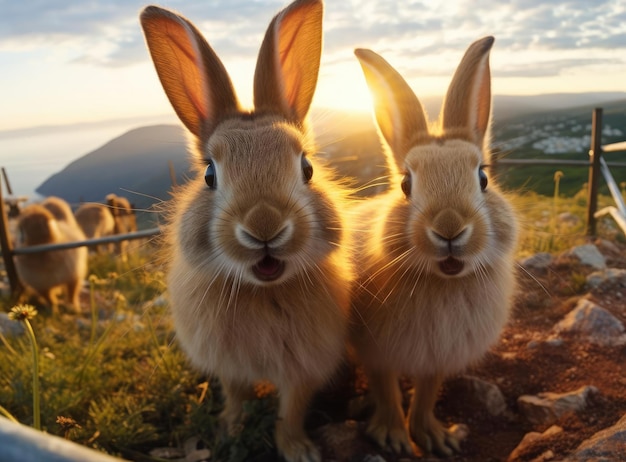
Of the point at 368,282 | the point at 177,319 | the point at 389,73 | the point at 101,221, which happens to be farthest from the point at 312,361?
the point at 101,221

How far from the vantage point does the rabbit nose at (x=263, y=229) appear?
201cm

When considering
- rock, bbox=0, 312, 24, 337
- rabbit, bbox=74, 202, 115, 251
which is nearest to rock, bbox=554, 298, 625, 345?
rock, bbox=0, 312, 24, 337

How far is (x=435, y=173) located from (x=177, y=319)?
1.61 metres

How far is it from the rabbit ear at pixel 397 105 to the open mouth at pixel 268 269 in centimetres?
110

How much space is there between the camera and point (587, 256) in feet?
17.8

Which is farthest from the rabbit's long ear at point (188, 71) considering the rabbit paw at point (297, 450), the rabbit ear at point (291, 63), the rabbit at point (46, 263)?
the rabbit at point (46, 263)

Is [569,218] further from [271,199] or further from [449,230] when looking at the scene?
[271,199]

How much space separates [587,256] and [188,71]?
14.9ft

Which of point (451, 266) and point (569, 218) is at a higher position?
point (451, 266)

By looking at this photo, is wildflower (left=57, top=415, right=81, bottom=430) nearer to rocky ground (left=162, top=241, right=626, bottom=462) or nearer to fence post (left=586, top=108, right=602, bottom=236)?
rocky ground (left=162, top=241, right=626, bottom=462)

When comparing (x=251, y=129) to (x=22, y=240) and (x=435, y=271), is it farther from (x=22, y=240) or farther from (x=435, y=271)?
(x=22, y=240)

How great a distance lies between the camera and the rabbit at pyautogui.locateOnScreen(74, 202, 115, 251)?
1183 centimetres

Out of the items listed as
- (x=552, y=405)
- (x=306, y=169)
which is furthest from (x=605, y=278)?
(x=306, y=169)

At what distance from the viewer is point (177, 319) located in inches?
115
